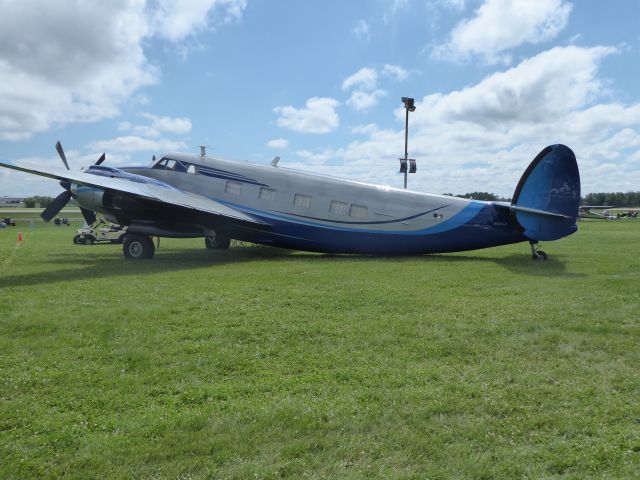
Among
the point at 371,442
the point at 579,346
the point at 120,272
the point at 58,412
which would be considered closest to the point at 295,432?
the point at 371,442

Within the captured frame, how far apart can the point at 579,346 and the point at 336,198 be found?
39.6 feet

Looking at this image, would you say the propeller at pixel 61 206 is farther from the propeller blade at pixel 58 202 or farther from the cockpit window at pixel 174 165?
the cockpit window at pixel 174 165

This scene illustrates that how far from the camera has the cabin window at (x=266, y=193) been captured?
18859mm

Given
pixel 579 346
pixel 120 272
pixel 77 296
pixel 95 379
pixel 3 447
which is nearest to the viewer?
pixel 3 447

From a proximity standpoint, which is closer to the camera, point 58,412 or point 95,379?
point 58,412

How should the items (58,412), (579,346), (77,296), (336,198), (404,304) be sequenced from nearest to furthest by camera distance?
(58,412), (579,346), (404,304), (77,296), (336,198)

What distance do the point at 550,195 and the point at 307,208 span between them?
8.84m

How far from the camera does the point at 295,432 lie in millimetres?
4473

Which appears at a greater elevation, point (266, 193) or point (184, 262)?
point (266, 193)

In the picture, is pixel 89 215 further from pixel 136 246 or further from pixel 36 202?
pixel 36 202

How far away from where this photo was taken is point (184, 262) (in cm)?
1709

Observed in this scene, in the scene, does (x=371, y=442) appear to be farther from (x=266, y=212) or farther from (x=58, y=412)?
(x=266, y=212)

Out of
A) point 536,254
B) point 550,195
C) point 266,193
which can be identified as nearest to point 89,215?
point 266,193

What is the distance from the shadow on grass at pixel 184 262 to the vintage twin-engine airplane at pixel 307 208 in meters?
0.69
